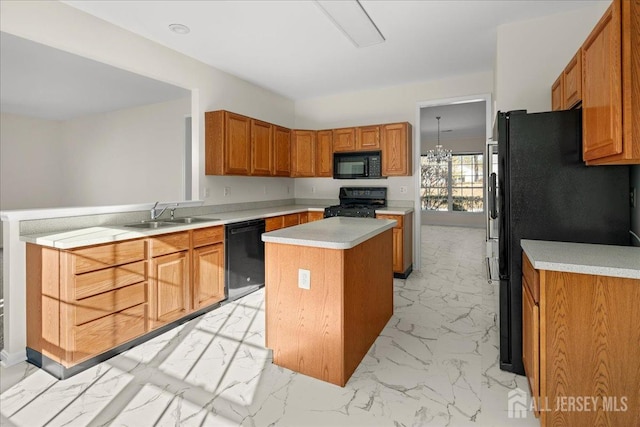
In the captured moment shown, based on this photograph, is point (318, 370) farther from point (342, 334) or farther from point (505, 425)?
point (505, 425)

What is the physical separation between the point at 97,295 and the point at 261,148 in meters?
2.68

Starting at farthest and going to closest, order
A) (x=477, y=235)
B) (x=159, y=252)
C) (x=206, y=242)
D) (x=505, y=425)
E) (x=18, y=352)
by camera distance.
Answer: (x=477, y=235) → (x=206, y=242) → (x=159, y=252) → (x=18, y=352) → (x=505, y=425)

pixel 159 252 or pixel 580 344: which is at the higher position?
pixel 159 252

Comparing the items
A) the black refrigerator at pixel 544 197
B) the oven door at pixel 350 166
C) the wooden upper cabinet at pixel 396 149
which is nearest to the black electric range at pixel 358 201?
the oven door at pixel 350 166

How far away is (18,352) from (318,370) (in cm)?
208

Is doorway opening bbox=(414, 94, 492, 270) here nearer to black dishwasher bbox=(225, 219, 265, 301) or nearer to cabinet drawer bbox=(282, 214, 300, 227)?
cabinet drawer bbox=(282, 214, 300, 227)

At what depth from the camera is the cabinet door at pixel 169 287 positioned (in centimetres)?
263

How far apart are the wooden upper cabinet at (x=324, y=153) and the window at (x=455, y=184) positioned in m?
5.32

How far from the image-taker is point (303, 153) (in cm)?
510

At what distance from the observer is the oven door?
472cm

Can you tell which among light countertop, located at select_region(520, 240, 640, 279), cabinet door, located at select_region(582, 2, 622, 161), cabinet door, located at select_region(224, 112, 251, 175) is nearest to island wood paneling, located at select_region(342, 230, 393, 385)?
light countertop, located at select_region(520, 240, 640, 279)

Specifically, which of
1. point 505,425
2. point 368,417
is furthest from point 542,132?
point 368,417

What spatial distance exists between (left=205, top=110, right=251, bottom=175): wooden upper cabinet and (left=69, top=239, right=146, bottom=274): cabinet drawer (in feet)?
5.05

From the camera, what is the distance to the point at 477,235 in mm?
8195
